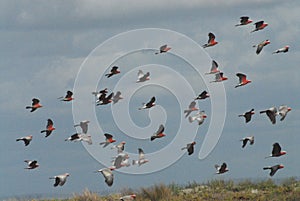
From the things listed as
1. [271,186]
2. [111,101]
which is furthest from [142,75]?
[271,186]

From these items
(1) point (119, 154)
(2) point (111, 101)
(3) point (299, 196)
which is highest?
(2) point (111, 101)

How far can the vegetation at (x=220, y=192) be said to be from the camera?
39438mm

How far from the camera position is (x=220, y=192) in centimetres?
4178

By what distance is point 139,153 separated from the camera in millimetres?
41188

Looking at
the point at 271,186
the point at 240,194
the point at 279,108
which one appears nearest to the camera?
the point at 279,108

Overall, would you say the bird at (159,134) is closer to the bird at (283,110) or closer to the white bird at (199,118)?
the white bird at (199,118)

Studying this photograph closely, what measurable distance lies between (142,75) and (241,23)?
569 centimetres

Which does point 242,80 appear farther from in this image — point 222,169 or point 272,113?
point 222,169

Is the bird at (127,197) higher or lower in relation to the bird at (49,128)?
lower

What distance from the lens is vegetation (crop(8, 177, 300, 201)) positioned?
3944cm

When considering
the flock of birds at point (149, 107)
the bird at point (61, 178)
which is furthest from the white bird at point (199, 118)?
the bird at point (61, 178)

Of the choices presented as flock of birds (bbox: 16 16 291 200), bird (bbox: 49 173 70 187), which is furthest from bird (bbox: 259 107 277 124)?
bird (bbox: 49 173 70 187)

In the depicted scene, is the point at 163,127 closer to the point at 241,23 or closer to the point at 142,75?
the point at 142,75

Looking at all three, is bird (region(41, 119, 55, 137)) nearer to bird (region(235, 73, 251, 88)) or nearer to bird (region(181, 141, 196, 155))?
bird (region(181, 141, 196, 155))
